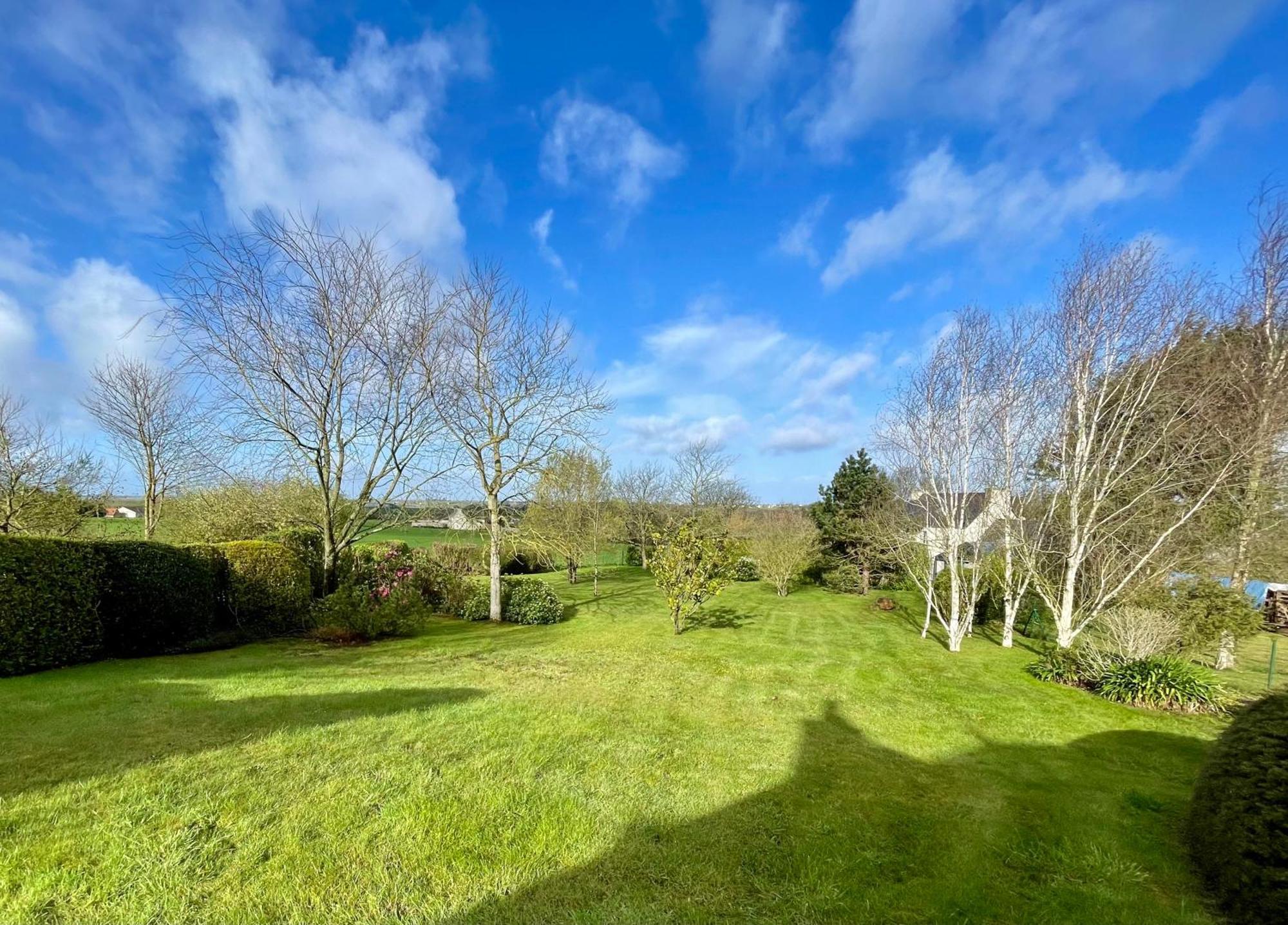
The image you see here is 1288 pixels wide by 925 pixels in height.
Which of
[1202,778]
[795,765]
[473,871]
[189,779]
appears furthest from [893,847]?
[189,779]

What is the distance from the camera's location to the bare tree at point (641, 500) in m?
27.7

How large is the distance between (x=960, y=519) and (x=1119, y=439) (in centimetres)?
325

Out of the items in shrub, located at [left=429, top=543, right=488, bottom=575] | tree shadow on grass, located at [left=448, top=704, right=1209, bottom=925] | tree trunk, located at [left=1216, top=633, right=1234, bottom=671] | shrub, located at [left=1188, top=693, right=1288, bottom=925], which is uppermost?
shrub, located at [left=429, top=543, right=488, bottom=575]

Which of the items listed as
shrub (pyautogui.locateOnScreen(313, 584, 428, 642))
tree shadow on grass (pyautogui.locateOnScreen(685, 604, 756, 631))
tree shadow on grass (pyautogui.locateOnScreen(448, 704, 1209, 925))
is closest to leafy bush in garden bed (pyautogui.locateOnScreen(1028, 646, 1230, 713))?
tree shadow on grass (pyautogui.locateOnScreen(448, 704, 1209, 925))

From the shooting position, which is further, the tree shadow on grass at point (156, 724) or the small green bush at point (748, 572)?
the small green bush at point (748, 572)

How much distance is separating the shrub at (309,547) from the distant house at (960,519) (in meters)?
13.0

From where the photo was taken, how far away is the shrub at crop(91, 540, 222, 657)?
24.0 feet

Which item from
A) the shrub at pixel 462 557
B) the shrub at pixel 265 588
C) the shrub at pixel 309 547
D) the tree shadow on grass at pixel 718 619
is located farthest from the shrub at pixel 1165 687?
the shrub at pixel 462 557

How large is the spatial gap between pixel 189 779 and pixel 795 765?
460 cm

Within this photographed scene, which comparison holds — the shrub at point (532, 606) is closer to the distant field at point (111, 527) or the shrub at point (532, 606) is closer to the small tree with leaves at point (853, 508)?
the distant field at point (111, 527)

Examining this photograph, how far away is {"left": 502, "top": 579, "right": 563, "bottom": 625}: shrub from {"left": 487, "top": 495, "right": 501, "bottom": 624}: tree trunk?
0.39m

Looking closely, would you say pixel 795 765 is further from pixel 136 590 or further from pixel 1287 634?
pixel 1287 634

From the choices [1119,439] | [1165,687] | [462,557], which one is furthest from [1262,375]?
[462,557]

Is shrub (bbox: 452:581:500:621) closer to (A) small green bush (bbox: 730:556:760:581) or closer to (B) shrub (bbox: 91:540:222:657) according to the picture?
(B) shrub (bbox: 91:540:222:657)
